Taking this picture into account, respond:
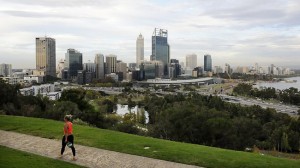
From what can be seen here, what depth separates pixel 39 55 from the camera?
367 feet

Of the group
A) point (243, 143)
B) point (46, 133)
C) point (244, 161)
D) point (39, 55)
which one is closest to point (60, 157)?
point (46, 133)

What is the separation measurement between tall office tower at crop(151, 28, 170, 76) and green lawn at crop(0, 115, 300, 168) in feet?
483

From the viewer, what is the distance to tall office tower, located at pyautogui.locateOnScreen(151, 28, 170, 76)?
520 ft

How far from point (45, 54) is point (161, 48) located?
6662 cm

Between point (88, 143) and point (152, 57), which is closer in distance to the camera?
point (88, 143)

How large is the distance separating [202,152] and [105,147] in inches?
85.5

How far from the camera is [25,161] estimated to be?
6.27 metres

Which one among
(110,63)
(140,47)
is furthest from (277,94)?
(140,47)

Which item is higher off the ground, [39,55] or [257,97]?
[39,55]

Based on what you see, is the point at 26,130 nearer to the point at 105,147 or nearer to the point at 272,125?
the point at 105,147

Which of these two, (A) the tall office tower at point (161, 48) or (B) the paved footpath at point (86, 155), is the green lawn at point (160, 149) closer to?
(B) the paved footpath at point (86, 155)

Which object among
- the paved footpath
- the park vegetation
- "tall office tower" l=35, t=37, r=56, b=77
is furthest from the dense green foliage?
the paved footpath

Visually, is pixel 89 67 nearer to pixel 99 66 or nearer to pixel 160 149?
pixel 99 66

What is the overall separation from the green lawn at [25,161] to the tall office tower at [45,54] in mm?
106054
